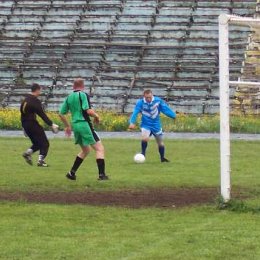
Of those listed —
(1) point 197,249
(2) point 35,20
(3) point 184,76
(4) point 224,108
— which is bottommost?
(1) point 197,249

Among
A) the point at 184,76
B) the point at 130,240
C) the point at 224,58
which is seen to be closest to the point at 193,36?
the point at 184,76

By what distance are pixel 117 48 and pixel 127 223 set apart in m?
32.7

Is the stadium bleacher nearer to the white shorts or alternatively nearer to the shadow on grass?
the white shorts

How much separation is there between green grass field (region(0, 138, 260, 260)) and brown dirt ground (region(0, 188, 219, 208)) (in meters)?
0.45

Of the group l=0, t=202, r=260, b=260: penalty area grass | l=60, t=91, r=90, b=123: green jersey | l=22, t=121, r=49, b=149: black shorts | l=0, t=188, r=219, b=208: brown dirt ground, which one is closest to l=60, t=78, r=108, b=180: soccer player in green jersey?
l=60, t=91, r=90, b=123: green jersey

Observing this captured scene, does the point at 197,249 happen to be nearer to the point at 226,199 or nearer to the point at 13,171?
the point at 226,199

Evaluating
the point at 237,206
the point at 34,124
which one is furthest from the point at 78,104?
the point at 237,206

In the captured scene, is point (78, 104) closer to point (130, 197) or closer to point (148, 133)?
point (130, 197)

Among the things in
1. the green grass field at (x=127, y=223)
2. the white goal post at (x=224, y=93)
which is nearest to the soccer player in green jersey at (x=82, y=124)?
the green grass field at (x=127, y=223)

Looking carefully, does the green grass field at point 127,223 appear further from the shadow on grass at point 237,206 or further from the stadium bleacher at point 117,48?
the stadium bleacher at point 117,48

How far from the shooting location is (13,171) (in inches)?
720

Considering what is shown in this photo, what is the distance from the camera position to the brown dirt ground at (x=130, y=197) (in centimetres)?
1327

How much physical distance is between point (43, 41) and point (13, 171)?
26896 millimetres

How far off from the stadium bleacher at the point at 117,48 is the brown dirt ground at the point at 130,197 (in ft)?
76.4
